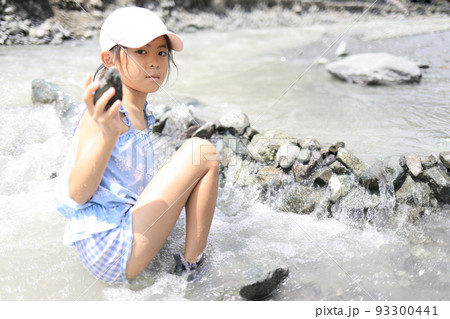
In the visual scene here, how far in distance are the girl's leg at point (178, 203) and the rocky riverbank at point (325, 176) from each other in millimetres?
834

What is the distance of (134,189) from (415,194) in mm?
1717

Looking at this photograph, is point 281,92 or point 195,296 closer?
point 195,296

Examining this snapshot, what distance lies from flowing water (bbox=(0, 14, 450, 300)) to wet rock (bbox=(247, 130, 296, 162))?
28 centimetres

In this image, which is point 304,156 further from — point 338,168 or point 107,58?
point 107,58

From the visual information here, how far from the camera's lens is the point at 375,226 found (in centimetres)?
251

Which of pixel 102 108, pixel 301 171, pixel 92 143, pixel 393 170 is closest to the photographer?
pixel 102 108

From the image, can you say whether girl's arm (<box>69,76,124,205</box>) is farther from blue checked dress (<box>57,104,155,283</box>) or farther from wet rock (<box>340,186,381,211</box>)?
wet rock (<box>340,186,381,211</box>)

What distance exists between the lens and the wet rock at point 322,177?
2.75 metres

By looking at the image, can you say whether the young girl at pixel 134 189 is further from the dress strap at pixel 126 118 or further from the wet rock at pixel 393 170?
the wet rock at pixel 393 170

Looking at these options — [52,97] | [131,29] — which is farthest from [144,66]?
[52,97]

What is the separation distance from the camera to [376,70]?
5109mm
